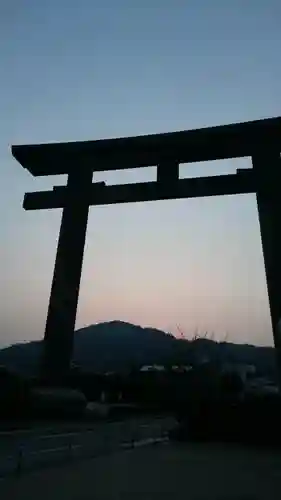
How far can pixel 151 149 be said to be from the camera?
46.3 ft

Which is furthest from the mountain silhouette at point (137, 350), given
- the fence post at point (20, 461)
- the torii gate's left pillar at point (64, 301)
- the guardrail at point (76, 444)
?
the fence post at point (20, 461)

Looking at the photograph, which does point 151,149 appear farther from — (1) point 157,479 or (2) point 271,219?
(1) point 157,479

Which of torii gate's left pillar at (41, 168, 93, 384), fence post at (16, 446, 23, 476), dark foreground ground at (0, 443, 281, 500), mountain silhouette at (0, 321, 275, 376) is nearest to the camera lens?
dark foreground ground at (0, 443, 281, 500)

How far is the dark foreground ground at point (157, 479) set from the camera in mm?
6262

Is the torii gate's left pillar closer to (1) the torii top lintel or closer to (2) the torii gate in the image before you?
(2) the torii gate

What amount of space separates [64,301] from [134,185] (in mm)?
3136

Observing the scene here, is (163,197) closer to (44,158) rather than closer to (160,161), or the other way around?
(160,161)

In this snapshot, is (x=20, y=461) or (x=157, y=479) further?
(x=20, y=461)

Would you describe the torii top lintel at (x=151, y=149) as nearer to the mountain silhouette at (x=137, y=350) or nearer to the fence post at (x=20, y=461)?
the fence post at (x=20, y=461)

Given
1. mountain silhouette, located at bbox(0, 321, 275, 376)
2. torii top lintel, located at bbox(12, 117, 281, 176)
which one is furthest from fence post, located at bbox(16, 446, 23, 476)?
mountain silhouette, located at bbox(0, 321, 275, 376)

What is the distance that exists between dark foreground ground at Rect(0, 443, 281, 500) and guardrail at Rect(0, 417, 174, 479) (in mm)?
240

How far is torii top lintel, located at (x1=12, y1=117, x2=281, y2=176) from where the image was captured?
43.9ft

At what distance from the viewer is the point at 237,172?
13.8m

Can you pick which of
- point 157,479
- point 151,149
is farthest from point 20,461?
point 151,149
